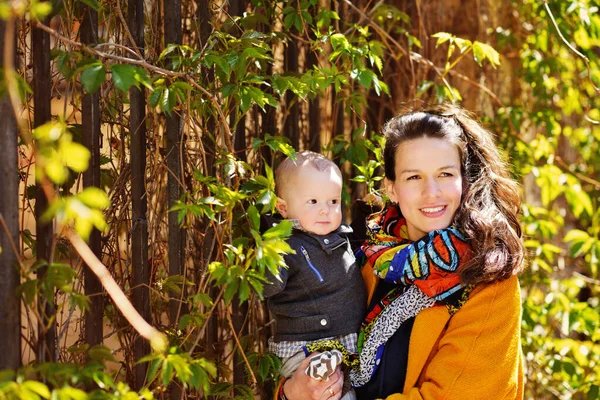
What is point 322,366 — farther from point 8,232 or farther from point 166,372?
point 8,232

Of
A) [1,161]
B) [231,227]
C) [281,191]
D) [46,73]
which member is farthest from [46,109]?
[281,191]

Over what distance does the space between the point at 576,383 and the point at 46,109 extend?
3.02 metres

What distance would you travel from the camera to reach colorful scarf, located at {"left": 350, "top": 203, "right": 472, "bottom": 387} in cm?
235

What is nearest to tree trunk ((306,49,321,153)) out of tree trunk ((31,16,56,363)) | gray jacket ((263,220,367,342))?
gray jacket ((263,220,367,342))

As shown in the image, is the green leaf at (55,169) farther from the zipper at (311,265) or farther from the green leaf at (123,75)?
the zipper at (311,265)

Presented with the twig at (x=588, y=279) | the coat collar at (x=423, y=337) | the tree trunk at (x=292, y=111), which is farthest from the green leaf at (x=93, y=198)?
the twig at (x=588, y=279)

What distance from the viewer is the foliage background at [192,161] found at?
1.83m

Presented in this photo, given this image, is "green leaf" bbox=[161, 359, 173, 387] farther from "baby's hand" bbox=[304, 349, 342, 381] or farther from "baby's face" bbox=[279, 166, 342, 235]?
"baby's face" bbox=[279, 166, 342, 235]

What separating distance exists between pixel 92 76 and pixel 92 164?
0.44 m

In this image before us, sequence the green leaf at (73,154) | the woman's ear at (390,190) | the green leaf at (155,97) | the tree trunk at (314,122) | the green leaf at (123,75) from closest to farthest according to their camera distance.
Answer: the green leaf at (73,154), the green leaf at (123,75), the green leaf at (155,97), the woman's ear at (390,190), the tree trunk at (314,122)

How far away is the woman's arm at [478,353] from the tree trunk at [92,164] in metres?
0.91

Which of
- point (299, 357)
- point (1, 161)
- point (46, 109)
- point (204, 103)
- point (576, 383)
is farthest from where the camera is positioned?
point (576, 383)

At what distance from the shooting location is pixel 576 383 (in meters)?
3.90

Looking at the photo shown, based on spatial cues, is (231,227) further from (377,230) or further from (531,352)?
(531,352)
